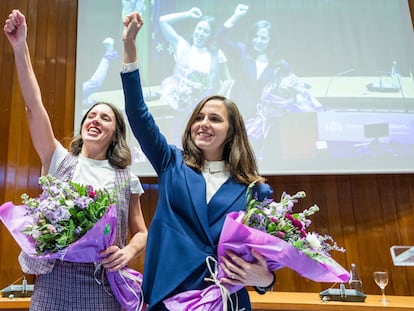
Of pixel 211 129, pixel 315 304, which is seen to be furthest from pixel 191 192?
pixel 315 304

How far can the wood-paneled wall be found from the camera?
271cm

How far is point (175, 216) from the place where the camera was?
106cm

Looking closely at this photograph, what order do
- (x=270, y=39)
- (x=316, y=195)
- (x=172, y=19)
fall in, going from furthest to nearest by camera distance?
(x=172, y=19) → (x=270, y=39) → (x=316, y=195)

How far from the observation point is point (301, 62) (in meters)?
Result: 2.87

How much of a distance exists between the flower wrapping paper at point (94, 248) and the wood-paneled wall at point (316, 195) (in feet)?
5.69

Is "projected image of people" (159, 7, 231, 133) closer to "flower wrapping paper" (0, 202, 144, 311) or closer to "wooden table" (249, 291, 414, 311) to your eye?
"wooden table" (249, 291, 414, 311)

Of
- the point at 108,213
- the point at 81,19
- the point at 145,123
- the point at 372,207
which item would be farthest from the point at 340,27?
the point at 108,213

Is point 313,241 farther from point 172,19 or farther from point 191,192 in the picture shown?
point 172,19

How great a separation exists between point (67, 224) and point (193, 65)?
85.2 inches

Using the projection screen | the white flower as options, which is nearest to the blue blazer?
A: the white flower

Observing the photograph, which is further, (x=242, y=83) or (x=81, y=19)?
(x=81, y=19)

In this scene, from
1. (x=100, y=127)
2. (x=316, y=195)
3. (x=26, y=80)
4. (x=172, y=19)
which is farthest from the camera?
(x=172, y=19)

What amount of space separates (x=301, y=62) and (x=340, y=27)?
45 cm

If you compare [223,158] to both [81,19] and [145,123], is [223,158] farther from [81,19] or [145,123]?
[81,19]
